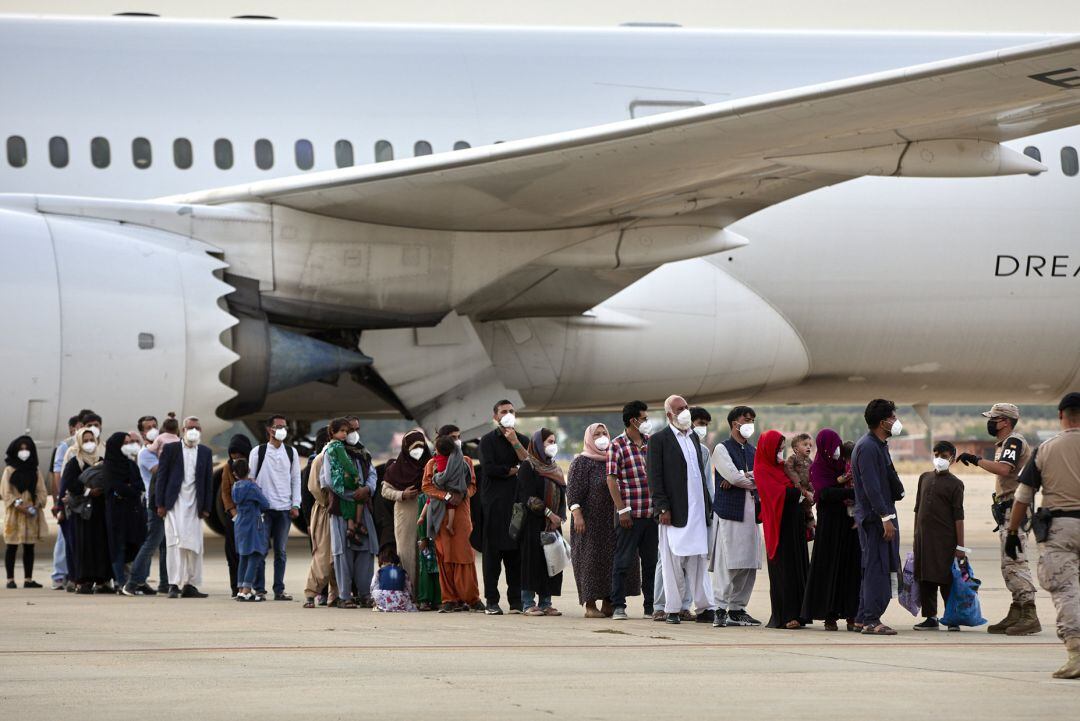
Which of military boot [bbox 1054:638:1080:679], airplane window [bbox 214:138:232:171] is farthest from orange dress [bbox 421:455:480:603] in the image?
airplane window [bbox 214:138:232:171]

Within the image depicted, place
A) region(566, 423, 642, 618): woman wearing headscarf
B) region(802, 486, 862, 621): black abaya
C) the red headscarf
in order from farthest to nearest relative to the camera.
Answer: region(566, 423, 642, 618): woman wearing headscarf, the red headscarf, region(802, 486, 862, 621): black abaya

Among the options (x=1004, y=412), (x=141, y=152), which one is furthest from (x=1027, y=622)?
(x=141, y=152)

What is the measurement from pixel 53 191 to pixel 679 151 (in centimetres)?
621

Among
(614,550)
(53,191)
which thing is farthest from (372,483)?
(53,191)

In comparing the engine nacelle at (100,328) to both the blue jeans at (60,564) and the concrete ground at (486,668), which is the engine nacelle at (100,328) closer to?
the blue jeans at (60,564)

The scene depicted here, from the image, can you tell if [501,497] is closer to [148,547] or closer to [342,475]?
[342,475]

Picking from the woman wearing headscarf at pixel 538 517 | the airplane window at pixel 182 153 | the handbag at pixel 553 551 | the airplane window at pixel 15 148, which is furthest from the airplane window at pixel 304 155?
the handbag at pixel 553 551

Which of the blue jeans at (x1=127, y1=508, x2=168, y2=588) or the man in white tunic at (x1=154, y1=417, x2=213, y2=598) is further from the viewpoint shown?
the blue jeans at (x1=127, y1=508, x2=168, y2=588)

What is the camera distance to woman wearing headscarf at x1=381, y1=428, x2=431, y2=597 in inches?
491

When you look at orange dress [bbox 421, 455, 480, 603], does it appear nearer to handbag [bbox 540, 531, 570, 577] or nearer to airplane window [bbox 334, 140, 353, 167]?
handbag [bbox 540, 531, 570, 577]

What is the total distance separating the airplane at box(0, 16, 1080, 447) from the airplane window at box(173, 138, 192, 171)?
44mm

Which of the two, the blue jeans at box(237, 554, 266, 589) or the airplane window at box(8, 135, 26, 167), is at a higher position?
the airplane window at box(8, 135, 26, 167)

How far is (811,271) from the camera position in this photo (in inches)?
704

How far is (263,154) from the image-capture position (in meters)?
16.9
